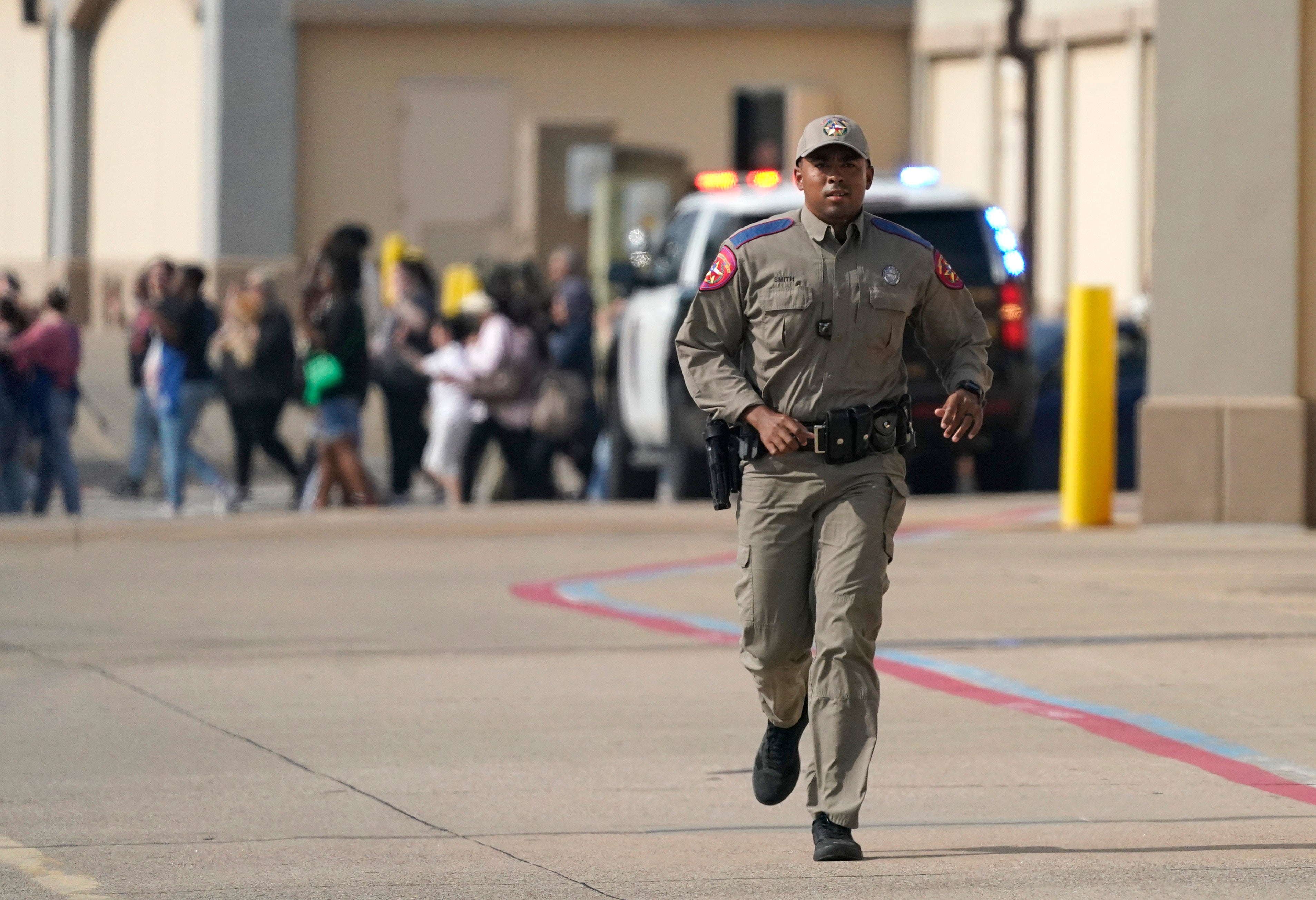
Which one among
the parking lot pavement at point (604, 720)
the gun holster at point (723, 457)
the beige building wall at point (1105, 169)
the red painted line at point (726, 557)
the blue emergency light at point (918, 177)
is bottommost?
the parking lot pavement at point (604, 720)

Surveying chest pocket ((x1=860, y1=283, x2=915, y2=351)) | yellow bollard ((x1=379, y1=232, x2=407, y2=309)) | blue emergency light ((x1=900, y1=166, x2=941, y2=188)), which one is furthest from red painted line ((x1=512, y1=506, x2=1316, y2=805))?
yellow bollard ((x1=379, y1=232, x2=407, y2=309))

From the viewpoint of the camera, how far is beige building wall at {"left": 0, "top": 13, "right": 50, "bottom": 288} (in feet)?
112

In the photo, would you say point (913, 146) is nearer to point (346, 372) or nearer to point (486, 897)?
point (346, 372)

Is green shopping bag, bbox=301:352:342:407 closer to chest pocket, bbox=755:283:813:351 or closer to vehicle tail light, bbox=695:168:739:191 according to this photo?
vehicle tail light, bbox=695:168:739:191

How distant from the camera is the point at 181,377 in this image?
52.6 feet

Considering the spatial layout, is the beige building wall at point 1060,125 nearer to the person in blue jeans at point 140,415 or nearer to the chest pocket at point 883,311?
the person in blue jeans at point 140,415

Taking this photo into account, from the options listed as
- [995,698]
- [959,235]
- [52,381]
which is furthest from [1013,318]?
[52,381]

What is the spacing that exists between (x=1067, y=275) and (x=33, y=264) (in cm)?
1431

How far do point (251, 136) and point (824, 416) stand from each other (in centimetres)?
2459

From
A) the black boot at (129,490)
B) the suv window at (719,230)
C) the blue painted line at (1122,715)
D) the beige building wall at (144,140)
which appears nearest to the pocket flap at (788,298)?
the blue painted line at (1122,715)

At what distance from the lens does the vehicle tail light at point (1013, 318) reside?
14344 millimetres

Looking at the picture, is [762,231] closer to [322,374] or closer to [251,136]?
[322,374]

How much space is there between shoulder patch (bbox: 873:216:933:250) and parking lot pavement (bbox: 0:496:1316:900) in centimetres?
158

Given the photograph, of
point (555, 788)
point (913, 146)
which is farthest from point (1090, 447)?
point (913, 146)
